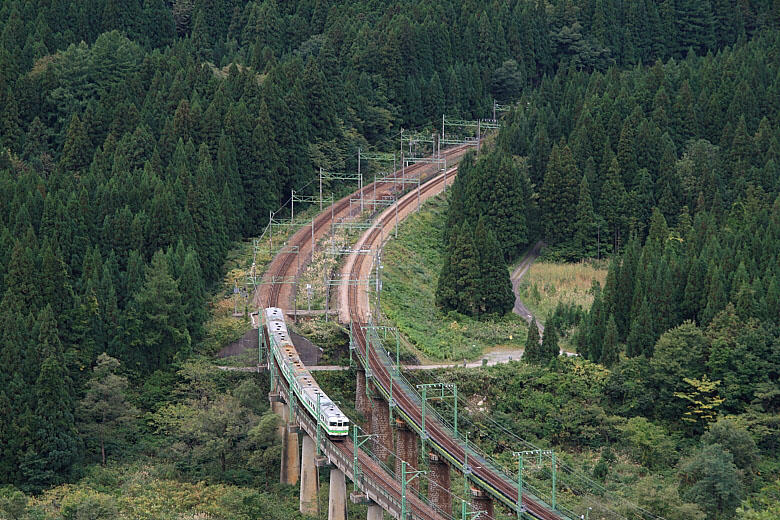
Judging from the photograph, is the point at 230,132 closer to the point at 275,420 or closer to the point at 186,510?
the point at 275,420

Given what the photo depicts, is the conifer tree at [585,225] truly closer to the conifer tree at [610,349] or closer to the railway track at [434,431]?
the railway track at [434,431]

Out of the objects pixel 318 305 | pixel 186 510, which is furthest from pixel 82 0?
pixel 186 510

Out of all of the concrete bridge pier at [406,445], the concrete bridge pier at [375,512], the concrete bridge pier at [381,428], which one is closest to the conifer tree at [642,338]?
the concrete bridge pier at [381,428]

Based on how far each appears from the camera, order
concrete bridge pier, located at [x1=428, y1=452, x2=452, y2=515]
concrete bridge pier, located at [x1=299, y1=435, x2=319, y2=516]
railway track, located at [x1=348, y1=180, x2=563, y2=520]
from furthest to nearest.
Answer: concrete bridge pier, located at [x1=299, y1=435, x2=319, y2=516] < concrete bridge pier, located at [x1=428, y1=452, x2=452, y2=515] < railway track, located at [x1=348, y1=180, x2=563, y2=520]

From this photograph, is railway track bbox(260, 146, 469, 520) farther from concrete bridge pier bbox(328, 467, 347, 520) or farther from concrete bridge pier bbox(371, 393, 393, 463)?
concrete bridge pier bbox(371, 393, 393, 463)

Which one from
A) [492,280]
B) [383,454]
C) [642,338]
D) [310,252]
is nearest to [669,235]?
[492,280]

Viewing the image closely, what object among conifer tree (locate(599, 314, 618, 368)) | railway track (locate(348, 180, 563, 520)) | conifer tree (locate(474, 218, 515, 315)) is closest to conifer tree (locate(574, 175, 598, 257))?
conifer tree (locate(474, 218, 515, 315))
